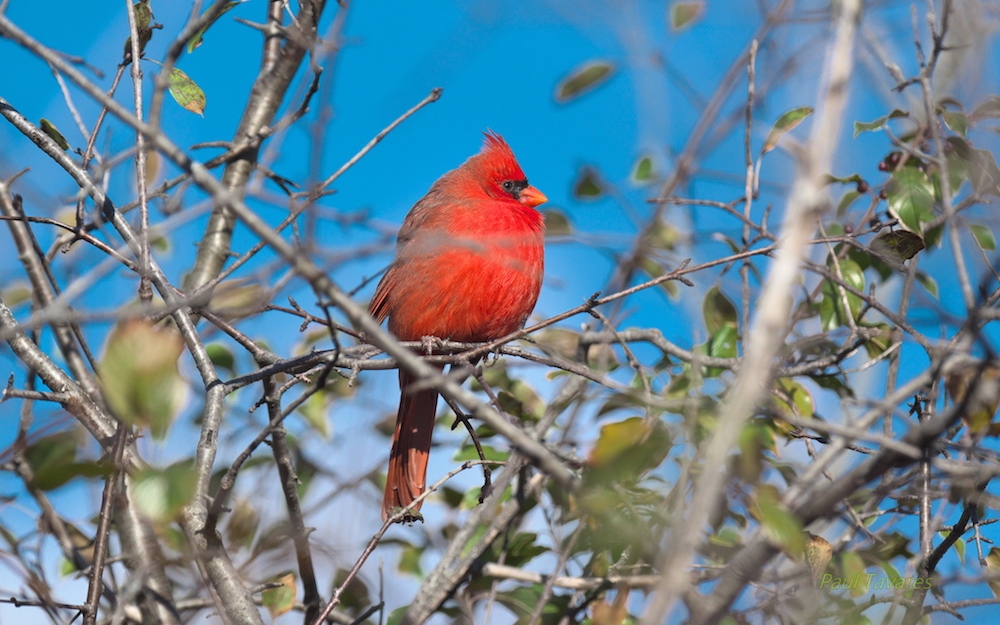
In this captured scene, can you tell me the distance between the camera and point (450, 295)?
11.9 feet

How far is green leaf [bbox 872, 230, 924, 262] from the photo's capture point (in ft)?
8.33

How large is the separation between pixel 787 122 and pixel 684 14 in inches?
20.5

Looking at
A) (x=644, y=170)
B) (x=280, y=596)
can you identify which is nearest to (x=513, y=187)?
(x=644, y=170)

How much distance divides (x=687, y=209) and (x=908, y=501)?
1239 millimetres

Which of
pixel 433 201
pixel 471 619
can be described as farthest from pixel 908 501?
pixel 433 201

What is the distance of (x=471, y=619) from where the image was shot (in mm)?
2615

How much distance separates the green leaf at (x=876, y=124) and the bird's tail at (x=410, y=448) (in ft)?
6.53

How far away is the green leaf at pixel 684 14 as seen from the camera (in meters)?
2.78

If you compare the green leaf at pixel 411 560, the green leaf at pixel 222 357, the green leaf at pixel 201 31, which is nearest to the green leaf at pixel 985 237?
the green leaf at pixel 411 560

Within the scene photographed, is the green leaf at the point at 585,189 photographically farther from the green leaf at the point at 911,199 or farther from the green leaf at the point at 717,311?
the green leaf at the point at 911,199

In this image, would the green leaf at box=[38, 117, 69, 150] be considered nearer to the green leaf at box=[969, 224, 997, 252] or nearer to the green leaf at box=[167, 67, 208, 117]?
the green leaf at box=[167, 67, 208, 117]

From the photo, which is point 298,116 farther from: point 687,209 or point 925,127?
point 925,127

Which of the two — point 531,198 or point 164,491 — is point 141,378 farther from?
point 531,198

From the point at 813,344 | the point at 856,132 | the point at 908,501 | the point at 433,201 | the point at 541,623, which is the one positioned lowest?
the point at 541,623
